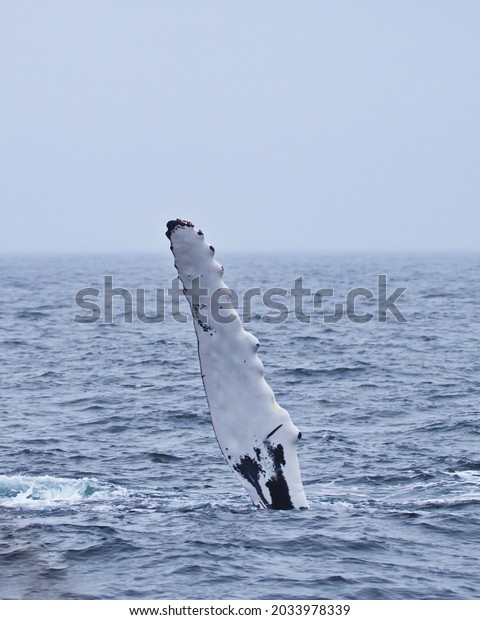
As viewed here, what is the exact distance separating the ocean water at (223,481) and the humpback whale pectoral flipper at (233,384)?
140 cm

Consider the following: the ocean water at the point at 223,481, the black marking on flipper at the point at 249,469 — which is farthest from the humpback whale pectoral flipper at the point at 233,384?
the ocean water at the point at 223,481

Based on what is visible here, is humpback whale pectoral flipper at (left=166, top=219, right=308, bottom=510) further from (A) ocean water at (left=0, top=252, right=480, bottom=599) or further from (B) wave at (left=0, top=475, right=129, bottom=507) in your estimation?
(B) wave at (left=0, top=475, right=129, bottom=507)

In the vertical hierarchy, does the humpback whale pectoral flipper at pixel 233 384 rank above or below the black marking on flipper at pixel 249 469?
above

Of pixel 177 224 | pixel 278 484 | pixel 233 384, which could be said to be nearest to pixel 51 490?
pixel 278 484

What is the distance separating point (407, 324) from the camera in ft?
160

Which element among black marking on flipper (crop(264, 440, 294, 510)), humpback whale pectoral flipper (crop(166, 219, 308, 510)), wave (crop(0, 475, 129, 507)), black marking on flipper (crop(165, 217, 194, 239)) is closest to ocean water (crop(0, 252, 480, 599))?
wave (crop(0, 475, 129, 507))

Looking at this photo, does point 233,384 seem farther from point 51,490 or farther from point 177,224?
point 51,490

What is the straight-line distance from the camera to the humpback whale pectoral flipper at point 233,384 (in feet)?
40.9

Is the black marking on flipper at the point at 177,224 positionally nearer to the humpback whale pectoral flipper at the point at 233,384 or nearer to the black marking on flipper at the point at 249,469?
the humpback whale pectoral flipper at the point at 233,384

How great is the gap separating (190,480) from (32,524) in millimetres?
3674

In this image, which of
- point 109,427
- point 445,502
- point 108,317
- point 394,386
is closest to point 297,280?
point 108,317

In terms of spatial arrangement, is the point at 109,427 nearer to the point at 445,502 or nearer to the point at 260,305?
the point at 445,502

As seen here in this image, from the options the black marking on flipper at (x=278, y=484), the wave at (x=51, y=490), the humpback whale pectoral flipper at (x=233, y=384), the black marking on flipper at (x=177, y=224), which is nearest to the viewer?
the black marking on flipper at (x=177, y=224)
